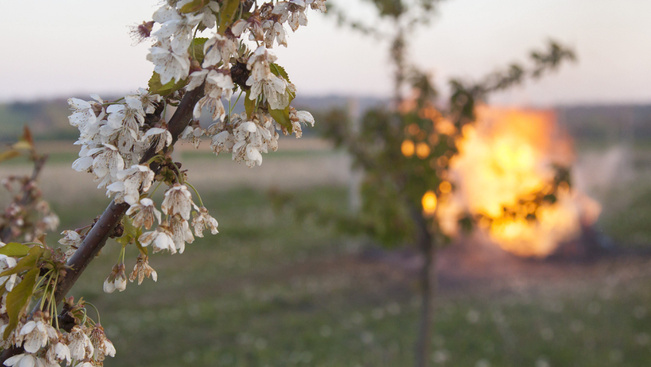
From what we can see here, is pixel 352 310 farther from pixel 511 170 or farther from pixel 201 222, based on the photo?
pixel 201 222

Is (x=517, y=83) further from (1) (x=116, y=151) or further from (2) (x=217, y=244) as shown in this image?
(2) (x=217, y=244)

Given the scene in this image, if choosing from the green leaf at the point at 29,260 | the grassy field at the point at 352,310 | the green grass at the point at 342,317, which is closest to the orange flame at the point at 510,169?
the grassy field at the point at 352,310

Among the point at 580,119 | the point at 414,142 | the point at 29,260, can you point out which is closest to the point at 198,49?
the point at 29,260

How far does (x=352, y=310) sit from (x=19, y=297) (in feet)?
18.4

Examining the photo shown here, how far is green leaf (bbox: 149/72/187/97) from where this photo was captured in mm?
745

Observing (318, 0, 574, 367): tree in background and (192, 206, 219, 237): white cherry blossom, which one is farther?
(318, 0, 574, 367): tree in background

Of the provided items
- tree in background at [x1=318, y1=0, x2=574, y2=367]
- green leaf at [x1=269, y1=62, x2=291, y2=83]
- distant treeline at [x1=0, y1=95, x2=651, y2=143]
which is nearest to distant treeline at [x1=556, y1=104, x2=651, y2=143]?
distant treeline at [x1=0, y1=95, x2=651, y2=143]

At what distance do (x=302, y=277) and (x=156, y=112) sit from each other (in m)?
6.96

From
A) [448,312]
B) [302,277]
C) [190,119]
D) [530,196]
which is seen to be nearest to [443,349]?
[448,312]

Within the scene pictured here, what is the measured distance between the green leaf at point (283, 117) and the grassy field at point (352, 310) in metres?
3.74

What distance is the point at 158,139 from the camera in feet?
2.46

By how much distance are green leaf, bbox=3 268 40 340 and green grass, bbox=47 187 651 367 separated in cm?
390

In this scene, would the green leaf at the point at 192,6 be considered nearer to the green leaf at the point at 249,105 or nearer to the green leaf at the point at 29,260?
the green leaf at the point at 249,105

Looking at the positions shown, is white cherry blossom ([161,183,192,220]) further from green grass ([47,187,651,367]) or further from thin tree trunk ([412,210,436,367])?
green grass ([47,187,651,367])
